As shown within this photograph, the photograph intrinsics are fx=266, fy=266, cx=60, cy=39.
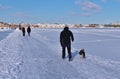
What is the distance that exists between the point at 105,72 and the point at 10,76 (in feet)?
10.3

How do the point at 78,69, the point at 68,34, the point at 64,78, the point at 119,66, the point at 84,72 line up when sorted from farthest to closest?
the point at 68,34 < the point at 119,66 < the point at 78,69 < the point at 84,72 < the point at 64,78

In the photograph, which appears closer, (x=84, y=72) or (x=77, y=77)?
(x=77, y=77)

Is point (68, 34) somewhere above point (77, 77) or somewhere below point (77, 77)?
above

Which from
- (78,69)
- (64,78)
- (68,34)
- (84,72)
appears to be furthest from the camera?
(68,34)

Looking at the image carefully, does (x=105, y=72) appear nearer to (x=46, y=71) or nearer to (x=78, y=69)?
(x=78, y=69)

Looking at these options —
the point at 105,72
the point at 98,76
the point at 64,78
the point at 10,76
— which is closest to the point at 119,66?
the point at 105,72

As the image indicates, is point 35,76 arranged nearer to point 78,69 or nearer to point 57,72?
point 57,72

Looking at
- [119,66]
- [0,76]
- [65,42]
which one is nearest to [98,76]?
[119,66]

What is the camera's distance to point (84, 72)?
29.3ft

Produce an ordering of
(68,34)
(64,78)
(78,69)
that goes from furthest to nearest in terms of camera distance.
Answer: (68,34) → (78,69) → (64,78)

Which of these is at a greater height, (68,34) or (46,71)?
(68,34)

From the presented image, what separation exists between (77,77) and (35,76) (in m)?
1.31

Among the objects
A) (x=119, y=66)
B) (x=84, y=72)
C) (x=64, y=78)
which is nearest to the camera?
(x=64, y=78)

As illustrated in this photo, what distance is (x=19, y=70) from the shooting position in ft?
30.9
